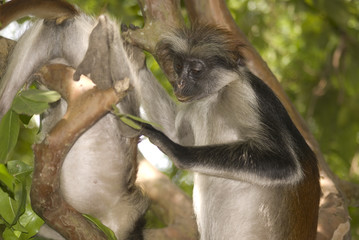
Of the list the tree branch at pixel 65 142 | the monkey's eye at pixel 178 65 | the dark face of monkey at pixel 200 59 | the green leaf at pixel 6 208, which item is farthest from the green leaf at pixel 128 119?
the monkey's eye at pixel 178 65

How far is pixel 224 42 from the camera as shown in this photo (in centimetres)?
404

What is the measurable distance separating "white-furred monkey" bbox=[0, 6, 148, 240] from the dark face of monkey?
0.69 meters

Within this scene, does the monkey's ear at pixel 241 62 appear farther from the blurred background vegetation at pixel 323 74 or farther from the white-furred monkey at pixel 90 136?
the blurred background vegetation at pixel 323 74

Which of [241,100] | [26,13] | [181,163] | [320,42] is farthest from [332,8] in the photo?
[26,13]

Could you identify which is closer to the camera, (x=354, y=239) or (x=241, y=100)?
(x=241, y=100)

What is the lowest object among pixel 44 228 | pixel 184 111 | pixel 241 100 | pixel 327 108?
pixel 327 108

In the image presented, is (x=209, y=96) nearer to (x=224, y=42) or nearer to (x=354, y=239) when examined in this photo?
(x=224, y=42)

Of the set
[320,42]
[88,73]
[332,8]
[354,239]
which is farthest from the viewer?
[354,239]

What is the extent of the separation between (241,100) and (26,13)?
4.95ft

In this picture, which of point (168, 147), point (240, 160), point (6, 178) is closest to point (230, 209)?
point (240, 160)

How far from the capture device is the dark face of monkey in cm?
394

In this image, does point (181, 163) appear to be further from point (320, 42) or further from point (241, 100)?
point (320, 42)

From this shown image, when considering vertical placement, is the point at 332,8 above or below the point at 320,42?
above

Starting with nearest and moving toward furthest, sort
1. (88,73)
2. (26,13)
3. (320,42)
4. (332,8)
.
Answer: (88,73) → (26,13) → (332,8) → (320,42)
